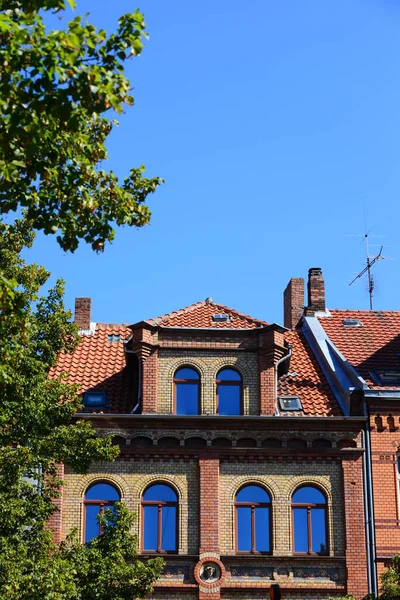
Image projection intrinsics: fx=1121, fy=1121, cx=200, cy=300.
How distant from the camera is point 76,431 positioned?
906 inches

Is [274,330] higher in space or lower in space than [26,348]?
higher

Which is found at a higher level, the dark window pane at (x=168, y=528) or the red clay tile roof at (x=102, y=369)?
the red clay tile roof at (x=102, y=369)

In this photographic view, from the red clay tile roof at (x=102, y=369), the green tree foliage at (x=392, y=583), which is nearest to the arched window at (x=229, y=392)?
the red clay tile roof at (x=102, y=369)

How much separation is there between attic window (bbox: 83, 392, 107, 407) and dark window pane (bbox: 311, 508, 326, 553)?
6.26 m

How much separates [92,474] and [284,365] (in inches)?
246


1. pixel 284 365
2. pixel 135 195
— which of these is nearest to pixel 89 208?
pixel 135 195

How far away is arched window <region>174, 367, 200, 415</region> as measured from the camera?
29.5 m

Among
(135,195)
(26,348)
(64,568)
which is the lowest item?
(64,568)

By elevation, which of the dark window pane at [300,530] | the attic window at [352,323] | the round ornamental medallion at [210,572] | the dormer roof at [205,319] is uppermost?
the attic window at [352,323]

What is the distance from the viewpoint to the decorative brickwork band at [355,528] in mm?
27797

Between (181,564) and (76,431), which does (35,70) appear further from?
(181,564)

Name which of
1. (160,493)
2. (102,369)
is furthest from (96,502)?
(102,369)

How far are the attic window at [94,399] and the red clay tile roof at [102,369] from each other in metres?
0.14

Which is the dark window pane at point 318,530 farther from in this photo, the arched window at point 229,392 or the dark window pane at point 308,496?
the arched window at point 229,392
